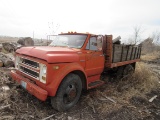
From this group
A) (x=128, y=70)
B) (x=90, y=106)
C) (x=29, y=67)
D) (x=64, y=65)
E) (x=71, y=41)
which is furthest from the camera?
(x=128, y=70)

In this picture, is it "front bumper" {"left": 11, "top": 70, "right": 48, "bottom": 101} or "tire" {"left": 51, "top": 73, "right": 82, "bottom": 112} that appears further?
"tire" {"left": 51, "top": 73, "right": 82, "bottom": 112}

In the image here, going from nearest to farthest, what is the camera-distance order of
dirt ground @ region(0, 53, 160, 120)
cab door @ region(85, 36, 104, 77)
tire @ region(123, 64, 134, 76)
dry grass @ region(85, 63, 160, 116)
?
1. dirt ground @ region(0, 53, 160, 120)
2. dry grass @ region(85, 63, 160, 116)
3. cab door @ region(85, 36, 104, 77)
4. tire @ region(123, 64, 134, 76)

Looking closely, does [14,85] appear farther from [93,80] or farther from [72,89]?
[93,80]

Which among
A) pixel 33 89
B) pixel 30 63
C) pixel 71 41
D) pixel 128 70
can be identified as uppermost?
pixel 71 41

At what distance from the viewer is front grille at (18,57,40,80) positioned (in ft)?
11.7

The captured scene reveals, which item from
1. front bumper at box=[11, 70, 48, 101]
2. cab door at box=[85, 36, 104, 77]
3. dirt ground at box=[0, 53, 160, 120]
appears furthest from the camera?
cab door at box=[85, 36, 104, 77]

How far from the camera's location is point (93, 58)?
4.73 meters

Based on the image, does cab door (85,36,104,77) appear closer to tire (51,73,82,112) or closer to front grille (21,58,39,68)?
tire (51,73,82,112)

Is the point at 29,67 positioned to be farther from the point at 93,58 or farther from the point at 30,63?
the point at 93,58

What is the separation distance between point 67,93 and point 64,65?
80 centimetres

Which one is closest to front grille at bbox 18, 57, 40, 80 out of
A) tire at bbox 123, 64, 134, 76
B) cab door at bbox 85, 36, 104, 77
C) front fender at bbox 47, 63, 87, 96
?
front fender at bbox 47, 63, 87, 96

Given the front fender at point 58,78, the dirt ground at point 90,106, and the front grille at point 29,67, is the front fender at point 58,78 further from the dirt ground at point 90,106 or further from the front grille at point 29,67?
the dirt ground at point 90,106

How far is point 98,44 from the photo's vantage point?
16.5 feet

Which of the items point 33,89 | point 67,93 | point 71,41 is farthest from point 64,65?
point 71,41
